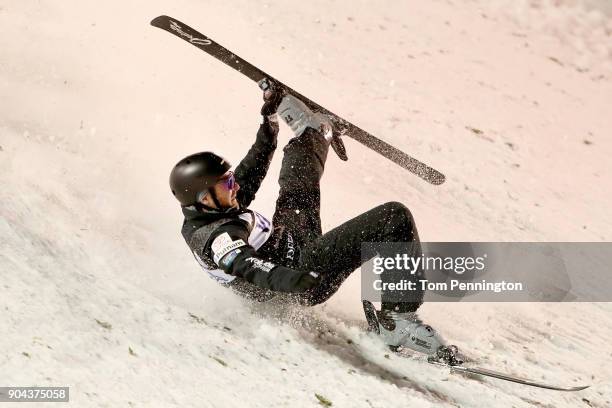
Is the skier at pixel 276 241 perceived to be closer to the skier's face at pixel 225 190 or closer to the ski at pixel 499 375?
the skier's face at pixel 225 190

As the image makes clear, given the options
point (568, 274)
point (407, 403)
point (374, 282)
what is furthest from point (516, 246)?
point (407, 403)

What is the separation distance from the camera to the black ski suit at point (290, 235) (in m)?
3.43

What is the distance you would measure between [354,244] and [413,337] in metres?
0.60

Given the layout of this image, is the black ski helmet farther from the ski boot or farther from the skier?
the ski boot

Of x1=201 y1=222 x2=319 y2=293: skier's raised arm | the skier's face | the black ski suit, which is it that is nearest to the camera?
x1=201 y1=222 x2=319 y2=293: skier's raised arm

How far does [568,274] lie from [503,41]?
17.6 ft

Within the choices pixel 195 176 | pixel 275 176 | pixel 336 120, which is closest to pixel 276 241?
pixel 195 176

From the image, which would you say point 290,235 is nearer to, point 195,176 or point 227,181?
point 227,181

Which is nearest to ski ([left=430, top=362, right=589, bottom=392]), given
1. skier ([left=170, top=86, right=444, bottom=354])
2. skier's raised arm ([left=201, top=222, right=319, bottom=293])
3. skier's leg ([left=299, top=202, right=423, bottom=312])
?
skier ([left=170, top=86, right=444, bottom=354])

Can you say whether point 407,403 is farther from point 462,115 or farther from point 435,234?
point 462,115

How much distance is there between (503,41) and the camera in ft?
33.1

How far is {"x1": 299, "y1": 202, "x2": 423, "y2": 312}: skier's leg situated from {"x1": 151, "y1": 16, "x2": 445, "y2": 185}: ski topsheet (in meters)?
1.08

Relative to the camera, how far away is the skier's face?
3715 mm

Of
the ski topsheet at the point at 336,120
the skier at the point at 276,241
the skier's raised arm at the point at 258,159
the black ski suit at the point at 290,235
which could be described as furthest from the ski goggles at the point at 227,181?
the ski topsheet at the point at 336,120
